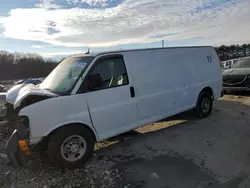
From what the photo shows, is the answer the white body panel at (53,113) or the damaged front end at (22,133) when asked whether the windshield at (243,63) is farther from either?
the damaged front end at (22,133)

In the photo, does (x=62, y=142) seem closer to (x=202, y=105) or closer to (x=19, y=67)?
(x=202, y=105)

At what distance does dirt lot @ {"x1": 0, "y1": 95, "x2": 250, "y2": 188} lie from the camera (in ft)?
11.3

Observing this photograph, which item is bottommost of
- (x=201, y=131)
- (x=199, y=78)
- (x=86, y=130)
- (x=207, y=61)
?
(x=201, y=131)

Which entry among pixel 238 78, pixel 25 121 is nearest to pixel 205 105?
pixel 238 78

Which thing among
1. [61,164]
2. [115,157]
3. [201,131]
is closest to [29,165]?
[61,164]

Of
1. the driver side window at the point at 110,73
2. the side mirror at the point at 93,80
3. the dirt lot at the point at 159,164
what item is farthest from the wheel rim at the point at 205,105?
the side mirror at the point at 93,80

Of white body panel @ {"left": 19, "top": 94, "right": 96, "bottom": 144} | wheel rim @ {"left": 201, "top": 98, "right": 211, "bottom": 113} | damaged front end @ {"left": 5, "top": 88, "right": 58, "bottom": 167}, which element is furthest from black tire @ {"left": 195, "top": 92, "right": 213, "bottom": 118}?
damaged front end @ {"left": 5, "top": 88, "right": 58, "bottom": 167}

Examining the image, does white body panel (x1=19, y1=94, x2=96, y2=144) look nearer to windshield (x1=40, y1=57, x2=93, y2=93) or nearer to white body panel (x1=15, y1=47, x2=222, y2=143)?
white body panel (x1=15, y1=47, x2=222, y2=143)

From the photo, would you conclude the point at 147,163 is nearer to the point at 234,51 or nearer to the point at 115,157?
the point at 115,157

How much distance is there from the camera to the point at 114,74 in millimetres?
4543

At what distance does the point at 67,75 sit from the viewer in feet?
14.5

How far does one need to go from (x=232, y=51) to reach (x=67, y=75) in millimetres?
35101

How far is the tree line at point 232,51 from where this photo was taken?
30906mm

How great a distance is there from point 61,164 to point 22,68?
230ft
